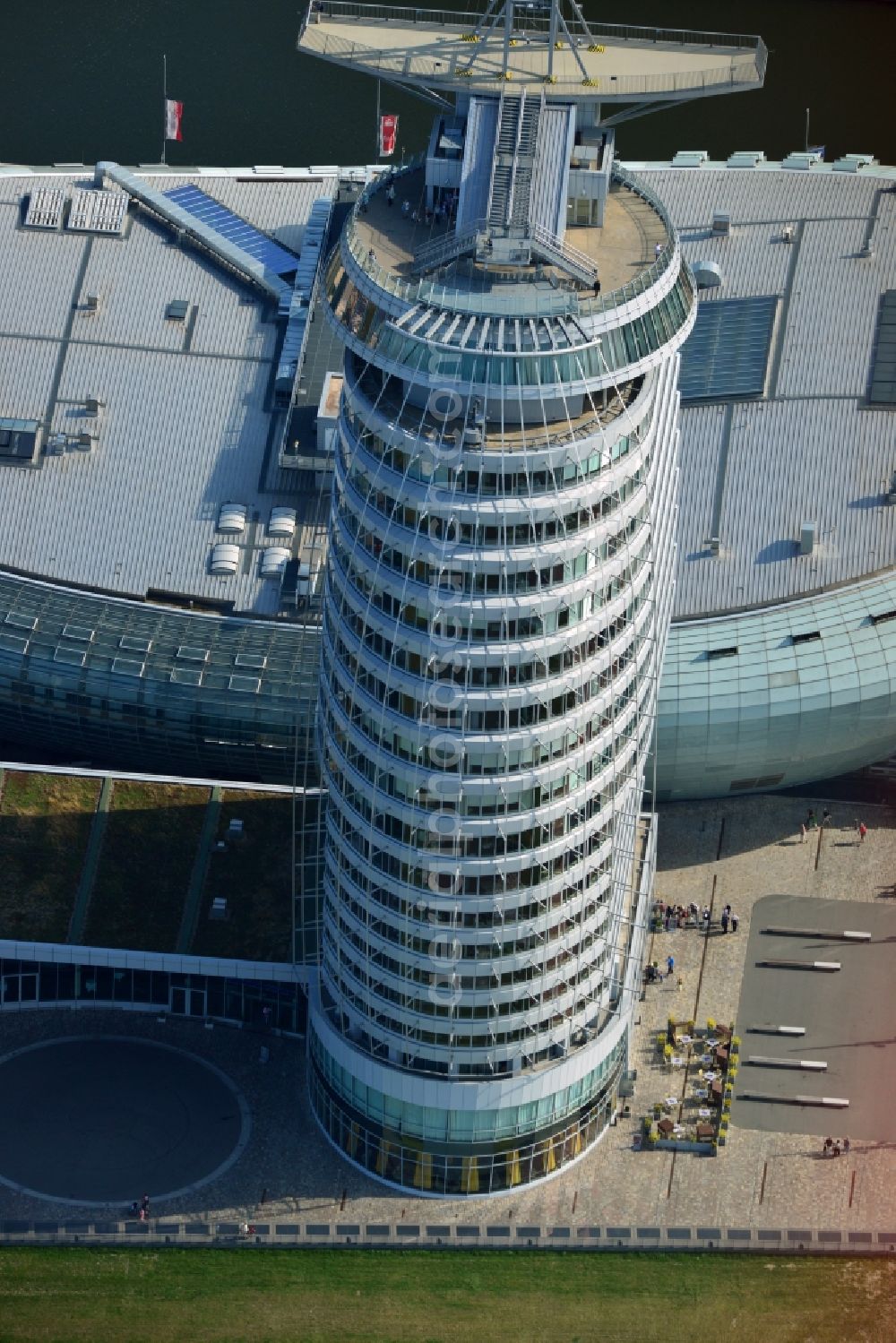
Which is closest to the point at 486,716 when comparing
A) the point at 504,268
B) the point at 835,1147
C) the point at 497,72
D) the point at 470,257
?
the point at 504,268

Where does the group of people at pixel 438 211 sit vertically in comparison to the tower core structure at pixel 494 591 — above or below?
above

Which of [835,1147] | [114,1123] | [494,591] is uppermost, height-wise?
[494,591]

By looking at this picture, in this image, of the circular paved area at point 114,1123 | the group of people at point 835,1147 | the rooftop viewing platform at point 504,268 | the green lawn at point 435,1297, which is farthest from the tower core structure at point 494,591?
the group of people at point 835,1147

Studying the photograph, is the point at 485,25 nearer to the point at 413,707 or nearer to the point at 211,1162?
the point at 413,707

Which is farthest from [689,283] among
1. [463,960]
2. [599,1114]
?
[599,1114]

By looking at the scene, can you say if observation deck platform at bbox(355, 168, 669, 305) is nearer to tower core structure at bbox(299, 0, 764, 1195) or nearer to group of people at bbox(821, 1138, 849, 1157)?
tower core structure at bbox(299, 0, 764, 1195)

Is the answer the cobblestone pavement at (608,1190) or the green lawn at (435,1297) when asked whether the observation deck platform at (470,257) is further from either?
the green lawn at (435,1297)

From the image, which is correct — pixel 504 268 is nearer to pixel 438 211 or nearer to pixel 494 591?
pixel 438 211
